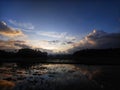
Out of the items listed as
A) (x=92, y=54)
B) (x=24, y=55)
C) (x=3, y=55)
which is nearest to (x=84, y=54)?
(x=92, y=54)

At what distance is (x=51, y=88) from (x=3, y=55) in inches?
4851

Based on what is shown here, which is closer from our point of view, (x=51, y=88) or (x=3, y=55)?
(x=51, y=88)

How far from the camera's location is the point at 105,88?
15180mm

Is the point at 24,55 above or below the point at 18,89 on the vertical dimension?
above

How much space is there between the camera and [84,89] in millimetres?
14984

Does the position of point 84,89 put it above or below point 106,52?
below

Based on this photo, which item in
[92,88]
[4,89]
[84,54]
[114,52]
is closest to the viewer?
[4,89]

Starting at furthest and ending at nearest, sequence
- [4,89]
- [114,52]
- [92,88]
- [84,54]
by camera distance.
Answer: [84,54] < [114,52] < [92,88] < [4,89]

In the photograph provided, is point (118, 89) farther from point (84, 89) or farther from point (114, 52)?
point (114, 52)

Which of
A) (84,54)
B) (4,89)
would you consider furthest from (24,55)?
(4,89)

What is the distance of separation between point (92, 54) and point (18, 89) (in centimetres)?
12084

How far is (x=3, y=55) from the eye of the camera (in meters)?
128

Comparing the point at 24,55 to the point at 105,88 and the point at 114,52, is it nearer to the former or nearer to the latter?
the point at 114,52

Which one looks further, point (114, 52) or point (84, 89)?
point (114, 52)
